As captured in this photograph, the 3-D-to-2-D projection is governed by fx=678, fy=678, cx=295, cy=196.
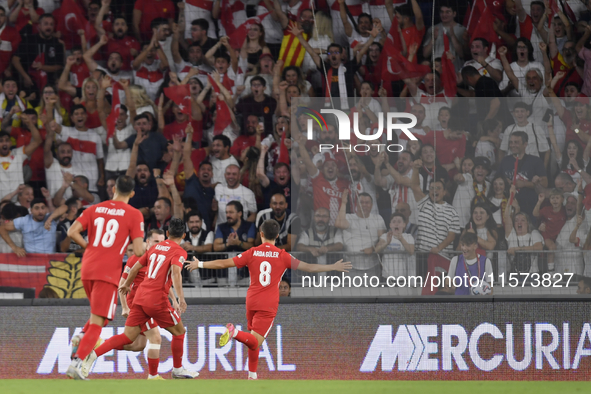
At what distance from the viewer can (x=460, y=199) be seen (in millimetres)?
6734

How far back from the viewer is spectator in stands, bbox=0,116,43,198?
856 centimetres

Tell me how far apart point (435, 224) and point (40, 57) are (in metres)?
5.95

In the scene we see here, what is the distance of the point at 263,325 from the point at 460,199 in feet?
7.98

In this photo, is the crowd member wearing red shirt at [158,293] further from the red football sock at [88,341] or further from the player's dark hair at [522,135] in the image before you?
the player's dark hair at [522,135]

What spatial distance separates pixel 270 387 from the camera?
439cm

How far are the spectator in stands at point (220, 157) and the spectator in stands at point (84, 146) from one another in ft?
4.85

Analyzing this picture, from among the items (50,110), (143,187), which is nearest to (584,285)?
(143,187)

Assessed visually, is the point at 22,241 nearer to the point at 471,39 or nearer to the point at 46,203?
the point at 46,203

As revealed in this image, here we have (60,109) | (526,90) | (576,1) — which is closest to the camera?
(526,90)

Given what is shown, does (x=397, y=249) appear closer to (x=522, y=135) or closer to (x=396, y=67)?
(x=522, y=135)

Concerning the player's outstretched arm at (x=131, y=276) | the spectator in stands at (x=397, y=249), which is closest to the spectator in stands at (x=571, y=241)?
the spectator in stands at (x=397, y=249)

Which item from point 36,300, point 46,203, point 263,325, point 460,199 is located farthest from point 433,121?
point 46,203

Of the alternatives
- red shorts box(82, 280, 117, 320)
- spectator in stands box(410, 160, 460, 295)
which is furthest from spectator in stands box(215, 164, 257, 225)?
red shorts box(82, 280, 117, 320)

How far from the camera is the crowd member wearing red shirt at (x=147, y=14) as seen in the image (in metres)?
9.45
